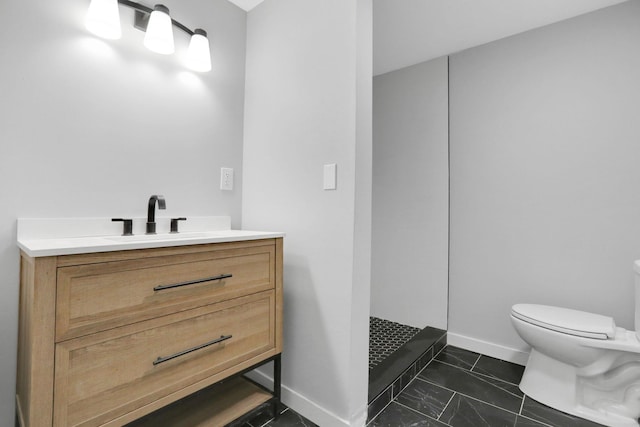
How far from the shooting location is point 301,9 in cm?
157

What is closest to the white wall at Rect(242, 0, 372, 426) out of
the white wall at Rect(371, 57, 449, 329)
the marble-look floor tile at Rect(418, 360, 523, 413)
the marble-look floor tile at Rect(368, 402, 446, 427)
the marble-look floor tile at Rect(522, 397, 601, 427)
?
the marble-look floor tile at Rect(368, 402, 446, 427)

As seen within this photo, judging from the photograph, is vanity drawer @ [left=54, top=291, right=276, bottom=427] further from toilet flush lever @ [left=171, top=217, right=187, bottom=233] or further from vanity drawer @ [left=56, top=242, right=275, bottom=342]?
toilet flush lever @ [left=171, top=217, right=187, bottom=233]

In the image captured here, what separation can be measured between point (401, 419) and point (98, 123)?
6.30ft

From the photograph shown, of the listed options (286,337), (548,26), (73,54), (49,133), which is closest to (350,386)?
(286,337)

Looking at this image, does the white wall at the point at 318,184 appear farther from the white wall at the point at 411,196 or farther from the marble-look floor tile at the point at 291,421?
the white wall at the point at 411,196

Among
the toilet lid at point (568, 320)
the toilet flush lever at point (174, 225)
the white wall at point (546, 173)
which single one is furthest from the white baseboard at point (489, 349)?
the toilet flush lever at point (174, 225)

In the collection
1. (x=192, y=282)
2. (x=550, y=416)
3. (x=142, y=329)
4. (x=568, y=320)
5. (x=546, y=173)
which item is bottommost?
(x=550, y=416)

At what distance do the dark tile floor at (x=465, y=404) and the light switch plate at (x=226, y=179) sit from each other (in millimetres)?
1193

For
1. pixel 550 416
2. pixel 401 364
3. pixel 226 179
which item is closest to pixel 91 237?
pixel 226 179

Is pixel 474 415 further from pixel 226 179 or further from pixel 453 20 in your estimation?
pixel 453 20

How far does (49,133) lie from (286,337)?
137cm

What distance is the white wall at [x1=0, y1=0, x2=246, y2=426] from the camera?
1119 mm

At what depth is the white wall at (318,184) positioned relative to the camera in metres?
1.36

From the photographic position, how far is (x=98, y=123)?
1.30m
